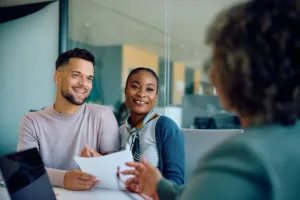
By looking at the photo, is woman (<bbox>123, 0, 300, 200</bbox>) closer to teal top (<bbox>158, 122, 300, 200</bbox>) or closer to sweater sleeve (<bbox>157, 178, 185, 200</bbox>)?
teal top (<bbox>158, 122, 300, 200</bbox>)

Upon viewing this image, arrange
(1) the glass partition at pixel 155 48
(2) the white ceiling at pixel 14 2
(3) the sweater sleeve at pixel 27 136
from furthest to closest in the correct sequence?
(2) the white ceiling at pixel 14 2 → (1) the glass partition at pixel 155 48 → (3) the sweater sleeve at pixel 27 136

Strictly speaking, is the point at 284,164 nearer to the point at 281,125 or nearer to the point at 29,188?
the point at 281,125

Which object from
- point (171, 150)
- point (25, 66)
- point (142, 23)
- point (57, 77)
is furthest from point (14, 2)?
point (171, 150)

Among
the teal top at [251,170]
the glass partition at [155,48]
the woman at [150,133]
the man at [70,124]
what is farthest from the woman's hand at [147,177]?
the glass partition at [155,48]

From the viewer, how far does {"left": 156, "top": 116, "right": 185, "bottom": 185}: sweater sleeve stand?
4.52ft

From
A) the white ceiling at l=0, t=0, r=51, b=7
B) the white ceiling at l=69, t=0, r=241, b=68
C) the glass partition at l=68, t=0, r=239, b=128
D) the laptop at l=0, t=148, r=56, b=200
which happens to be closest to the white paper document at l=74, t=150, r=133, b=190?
the laptop at l=0, t=148, r=56, b=200

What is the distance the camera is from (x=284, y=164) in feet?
1.59

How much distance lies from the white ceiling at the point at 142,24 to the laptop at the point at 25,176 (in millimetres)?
3229

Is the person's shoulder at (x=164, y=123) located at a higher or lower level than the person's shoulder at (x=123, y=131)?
higher

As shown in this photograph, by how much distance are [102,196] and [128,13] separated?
355cm

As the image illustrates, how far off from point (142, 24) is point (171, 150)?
326 cm

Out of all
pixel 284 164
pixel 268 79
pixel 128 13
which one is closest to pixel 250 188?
pixel 284 164

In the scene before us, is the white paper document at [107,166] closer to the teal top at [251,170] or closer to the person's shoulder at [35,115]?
the person's shoulder at [35,115]

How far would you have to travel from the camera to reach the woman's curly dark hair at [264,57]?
0.51m
